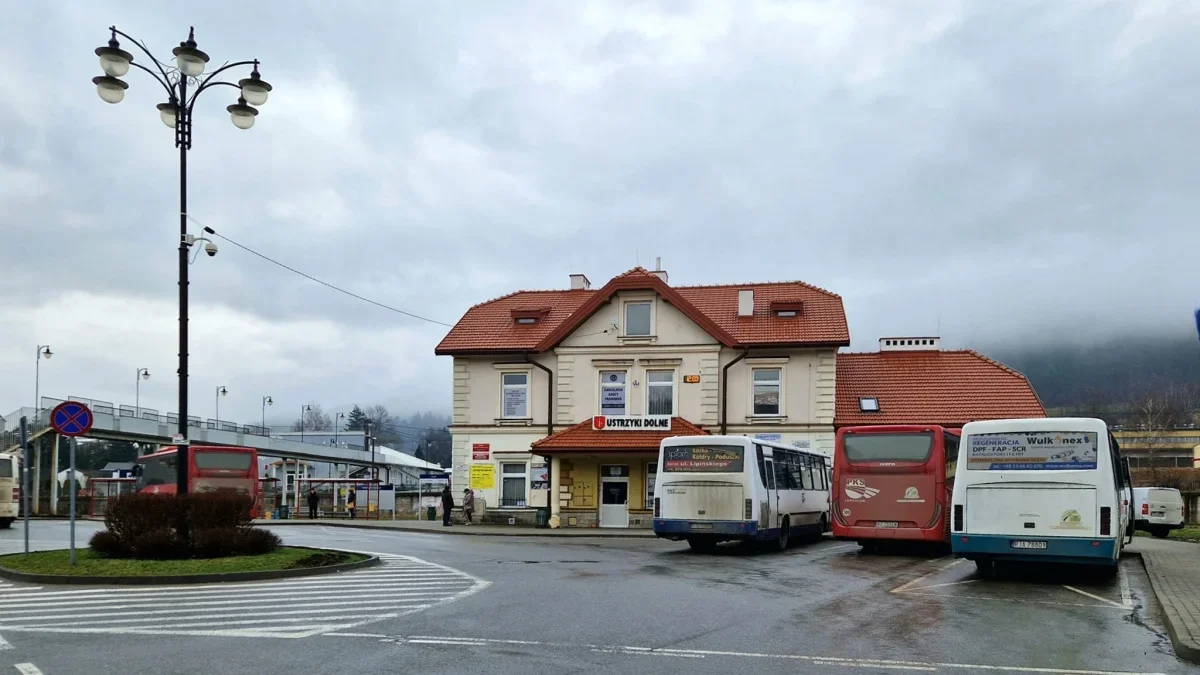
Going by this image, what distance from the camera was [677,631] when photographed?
10.7m

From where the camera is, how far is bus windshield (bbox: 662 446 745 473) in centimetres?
2380

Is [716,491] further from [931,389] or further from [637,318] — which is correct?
[931,389]

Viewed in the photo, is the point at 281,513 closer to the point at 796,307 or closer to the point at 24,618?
the point at 796,307

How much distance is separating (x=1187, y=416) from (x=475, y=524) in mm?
96463

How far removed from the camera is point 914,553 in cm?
2452

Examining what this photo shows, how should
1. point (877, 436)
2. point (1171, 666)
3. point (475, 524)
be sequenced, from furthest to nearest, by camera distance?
point (475, 524) < point (877, 436) < point (1171, 666)

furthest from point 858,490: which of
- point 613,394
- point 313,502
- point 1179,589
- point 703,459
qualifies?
point 313,502

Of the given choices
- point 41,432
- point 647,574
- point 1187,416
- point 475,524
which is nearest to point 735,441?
point 647,574

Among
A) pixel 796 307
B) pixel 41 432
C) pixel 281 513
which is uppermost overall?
pixel 796 307

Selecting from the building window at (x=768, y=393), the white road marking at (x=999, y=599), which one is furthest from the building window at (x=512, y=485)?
the white road marking at (x=999, y=599)

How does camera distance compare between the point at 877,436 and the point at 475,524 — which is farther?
the point at 475,524

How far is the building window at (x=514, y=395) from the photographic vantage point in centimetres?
4003

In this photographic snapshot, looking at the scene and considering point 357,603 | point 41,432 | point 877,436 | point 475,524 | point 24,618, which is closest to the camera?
point 24,618

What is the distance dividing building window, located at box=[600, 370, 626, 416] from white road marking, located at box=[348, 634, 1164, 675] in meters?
29.1
